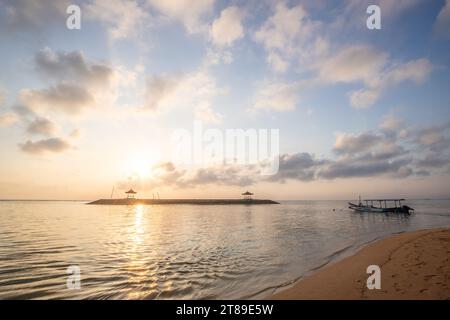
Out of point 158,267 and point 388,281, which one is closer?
point 388,281

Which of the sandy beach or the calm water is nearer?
the sandy beach

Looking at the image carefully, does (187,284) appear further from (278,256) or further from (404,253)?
(404,253)

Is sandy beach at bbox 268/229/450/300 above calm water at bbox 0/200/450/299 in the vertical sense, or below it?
above

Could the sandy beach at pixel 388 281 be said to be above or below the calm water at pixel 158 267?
above

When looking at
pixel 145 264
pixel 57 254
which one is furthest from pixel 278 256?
pixel 57 254

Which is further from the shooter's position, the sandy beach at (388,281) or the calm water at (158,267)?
the calm water at (158,267)

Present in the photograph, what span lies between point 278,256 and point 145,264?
8.55m

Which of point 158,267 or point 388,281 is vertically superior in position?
point 388,281

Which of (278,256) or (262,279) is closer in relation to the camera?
(262,279)
